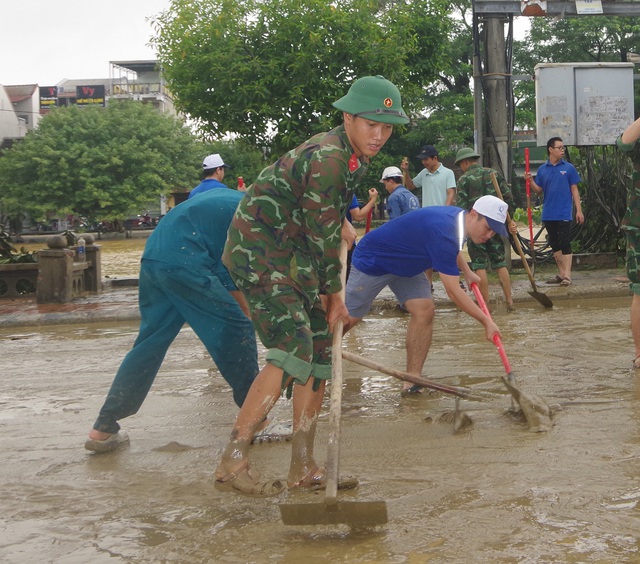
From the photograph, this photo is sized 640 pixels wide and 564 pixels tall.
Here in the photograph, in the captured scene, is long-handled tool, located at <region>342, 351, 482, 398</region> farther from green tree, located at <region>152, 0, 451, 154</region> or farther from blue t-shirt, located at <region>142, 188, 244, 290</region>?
green tree, located at <region>152, 0, 451, 154</region>

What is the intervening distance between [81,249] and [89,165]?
3154 cm

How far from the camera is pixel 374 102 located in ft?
12.5

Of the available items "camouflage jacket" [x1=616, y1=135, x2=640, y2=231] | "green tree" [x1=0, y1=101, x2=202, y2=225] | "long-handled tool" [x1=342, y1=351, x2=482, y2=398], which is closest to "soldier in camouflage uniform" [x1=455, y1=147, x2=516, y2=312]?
"camouflage jacket" [x1=616, y1=135, x2=640, y2=231]

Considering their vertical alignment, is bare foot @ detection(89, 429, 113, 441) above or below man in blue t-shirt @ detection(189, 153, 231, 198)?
below

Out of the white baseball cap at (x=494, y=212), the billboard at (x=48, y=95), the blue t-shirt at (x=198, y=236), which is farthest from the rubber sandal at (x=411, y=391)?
the billboard at (x=48, y=95)

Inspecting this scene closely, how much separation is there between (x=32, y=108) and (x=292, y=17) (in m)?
59.6

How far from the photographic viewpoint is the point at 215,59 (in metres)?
15.7

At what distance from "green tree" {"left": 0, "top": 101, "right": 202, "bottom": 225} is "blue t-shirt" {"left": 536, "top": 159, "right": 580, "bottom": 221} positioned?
32579 mm

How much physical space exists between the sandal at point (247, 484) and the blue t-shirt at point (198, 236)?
1.12 meters

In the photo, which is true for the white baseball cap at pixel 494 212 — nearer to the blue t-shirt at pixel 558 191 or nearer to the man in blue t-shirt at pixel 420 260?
the man in blue t-shirt at pixel 420 260

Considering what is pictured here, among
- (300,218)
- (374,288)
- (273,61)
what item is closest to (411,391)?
(374,288)

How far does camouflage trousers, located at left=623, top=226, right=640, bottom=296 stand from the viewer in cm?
623

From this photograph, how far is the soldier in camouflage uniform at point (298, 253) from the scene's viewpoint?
12.2 ft

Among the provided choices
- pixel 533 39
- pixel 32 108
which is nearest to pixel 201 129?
pixel 533 39
